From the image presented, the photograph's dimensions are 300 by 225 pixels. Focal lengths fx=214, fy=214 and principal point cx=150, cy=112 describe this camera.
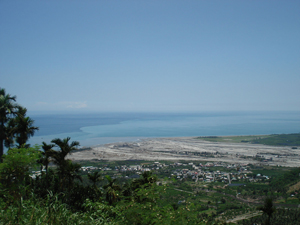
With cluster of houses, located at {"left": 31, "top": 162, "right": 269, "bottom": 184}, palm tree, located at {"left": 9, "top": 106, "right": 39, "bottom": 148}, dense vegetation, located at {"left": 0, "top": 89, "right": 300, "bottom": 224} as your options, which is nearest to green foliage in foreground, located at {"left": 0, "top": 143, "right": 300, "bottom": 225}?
dense vegetation, located at {"left": 0, "top": 89, "right": 300, "bottom": 224}

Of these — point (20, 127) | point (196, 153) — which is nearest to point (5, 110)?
point (20, 127)

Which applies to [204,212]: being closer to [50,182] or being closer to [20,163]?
[50,182]

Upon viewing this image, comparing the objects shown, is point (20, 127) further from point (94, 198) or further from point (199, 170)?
point (199, 170)

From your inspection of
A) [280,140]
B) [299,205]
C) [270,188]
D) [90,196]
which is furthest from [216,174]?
[280,140]

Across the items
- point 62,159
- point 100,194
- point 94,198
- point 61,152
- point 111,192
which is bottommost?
point 100,194

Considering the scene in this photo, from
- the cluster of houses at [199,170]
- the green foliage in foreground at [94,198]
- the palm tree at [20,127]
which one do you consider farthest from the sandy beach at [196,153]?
Answer: the palm tree at [20,127]

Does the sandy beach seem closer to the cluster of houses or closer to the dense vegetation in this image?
the cluster of houses
